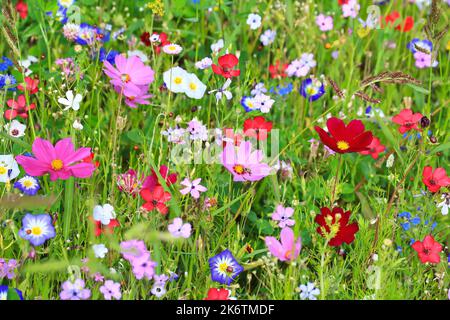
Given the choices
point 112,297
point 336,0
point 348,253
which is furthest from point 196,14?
point 112,297

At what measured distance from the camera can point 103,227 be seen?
5.90 ft

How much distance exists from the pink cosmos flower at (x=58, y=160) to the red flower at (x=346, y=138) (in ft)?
1.81

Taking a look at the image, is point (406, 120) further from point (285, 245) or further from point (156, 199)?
point (156, 199)

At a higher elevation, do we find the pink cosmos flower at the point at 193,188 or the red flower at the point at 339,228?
the pink cosmos flower at the point at 193,188

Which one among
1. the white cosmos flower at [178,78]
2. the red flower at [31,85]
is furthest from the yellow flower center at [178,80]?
the red flower at [31,85]

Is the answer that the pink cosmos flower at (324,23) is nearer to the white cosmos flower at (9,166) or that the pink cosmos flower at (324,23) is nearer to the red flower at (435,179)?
the red flower at (435,179)

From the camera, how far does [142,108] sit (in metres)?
2.42

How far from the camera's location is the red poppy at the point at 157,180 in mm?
1859

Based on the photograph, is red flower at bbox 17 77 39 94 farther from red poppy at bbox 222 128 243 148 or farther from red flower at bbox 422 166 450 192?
red flower at bbox 422 166 450 192

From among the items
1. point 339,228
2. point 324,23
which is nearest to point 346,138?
point 339,228

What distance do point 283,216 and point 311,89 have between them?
653 mm

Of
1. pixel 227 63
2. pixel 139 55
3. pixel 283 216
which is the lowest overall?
pixel 283 216

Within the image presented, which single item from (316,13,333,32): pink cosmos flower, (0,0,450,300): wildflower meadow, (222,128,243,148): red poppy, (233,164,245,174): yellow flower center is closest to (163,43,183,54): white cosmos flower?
(0,0,450,300): wildflower meadow
